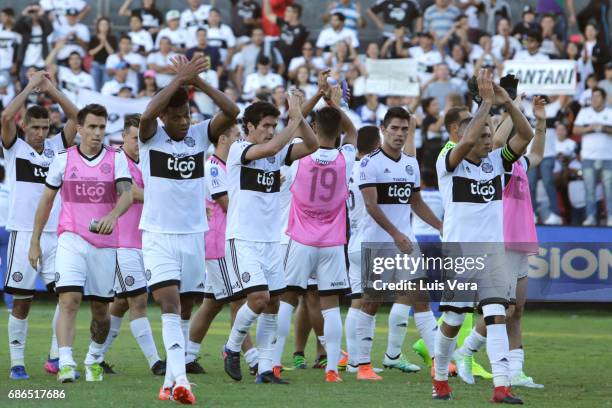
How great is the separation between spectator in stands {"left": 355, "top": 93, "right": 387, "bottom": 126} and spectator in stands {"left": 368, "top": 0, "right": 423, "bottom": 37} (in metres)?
3.56

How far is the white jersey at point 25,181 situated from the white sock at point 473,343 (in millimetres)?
4454

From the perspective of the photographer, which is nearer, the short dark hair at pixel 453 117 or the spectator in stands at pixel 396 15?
the short dark hair at pixel 453 117

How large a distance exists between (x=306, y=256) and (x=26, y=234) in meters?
2.93

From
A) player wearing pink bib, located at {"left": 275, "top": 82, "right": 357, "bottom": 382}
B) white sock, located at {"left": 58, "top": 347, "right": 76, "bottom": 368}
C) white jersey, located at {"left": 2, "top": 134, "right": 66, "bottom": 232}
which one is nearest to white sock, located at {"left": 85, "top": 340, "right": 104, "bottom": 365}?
white sock, located at {"left": 58, "top": 347, "right": 76, "bottom": 368}

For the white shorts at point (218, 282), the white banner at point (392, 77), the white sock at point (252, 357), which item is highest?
the white banner at point (392, 77)

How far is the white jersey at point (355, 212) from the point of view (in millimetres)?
14109

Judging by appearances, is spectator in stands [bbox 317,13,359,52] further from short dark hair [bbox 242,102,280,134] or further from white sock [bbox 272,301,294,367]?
short dark hair [bbox 242,102,280,134]

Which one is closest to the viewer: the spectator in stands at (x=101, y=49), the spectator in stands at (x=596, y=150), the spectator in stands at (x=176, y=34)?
the spectator in stands at (x=596, y=150)

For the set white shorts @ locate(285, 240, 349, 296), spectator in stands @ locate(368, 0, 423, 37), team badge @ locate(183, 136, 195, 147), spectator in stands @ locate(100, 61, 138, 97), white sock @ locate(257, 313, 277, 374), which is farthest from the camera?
spectator in stands @ locate(368, 0, 423, 37)

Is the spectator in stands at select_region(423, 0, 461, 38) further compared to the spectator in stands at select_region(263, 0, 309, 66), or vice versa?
the spectator in stands at select_region(423, 0, 461, 38)

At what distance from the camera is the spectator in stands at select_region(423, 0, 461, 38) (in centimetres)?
2698

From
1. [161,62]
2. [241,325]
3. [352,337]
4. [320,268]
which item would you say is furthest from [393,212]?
[161,62]

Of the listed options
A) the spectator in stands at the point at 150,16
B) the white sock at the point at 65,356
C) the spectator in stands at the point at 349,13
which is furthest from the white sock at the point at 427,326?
the spectator in stands at the point at 150,16

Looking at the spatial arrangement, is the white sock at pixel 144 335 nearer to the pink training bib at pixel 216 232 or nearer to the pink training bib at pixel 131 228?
the pink training bib at pixel 131 228
